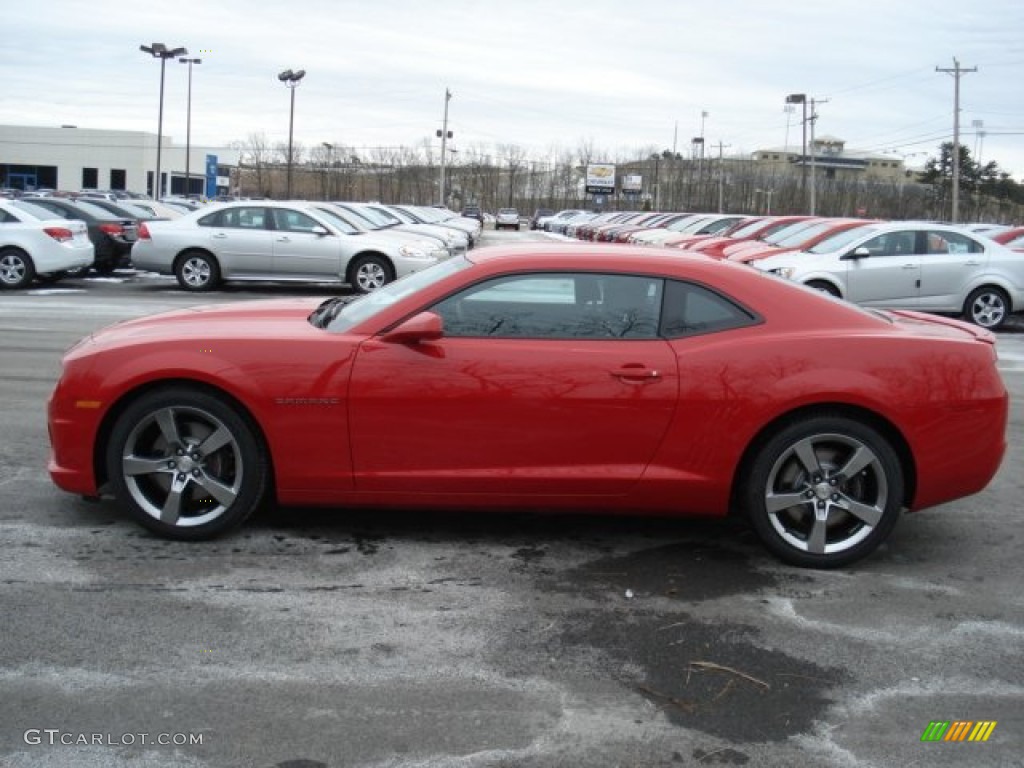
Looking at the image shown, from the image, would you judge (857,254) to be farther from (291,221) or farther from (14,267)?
(14,267)

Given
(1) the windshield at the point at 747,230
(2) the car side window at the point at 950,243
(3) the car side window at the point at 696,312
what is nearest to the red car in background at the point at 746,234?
(1) the windshield at the point at 747,230

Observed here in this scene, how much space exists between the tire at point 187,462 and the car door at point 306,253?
13.0 meters

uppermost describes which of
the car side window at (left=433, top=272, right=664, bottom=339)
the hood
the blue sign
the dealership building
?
the dealership building

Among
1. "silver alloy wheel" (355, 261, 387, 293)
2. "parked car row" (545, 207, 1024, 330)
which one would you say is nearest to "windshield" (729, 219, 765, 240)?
"parked car row" (545, 207, 1024, 330)

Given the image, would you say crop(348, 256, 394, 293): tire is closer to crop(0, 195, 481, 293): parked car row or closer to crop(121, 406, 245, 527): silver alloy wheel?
crop(0, 195, 481, 293): parked car row

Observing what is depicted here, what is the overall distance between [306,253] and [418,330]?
533 inches

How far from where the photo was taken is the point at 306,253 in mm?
17922

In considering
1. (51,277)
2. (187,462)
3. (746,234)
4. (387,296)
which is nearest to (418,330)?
(387,296)

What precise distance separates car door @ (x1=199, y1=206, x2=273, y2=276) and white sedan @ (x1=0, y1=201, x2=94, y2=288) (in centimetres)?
229

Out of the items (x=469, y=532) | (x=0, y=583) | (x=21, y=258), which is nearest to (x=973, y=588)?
(x=469, y=532)

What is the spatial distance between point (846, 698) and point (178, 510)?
3.09 meters

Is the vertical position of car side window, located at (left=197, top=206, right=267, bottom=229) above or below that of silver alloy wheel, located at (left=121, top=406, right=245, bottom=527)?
above

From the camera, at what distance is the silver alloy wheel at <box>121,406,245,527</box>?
16.5ft

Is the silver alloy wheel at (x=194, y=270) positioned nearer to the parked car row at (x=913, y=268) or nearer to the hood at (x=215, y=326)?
the parked car row at (x=913, y=268)
